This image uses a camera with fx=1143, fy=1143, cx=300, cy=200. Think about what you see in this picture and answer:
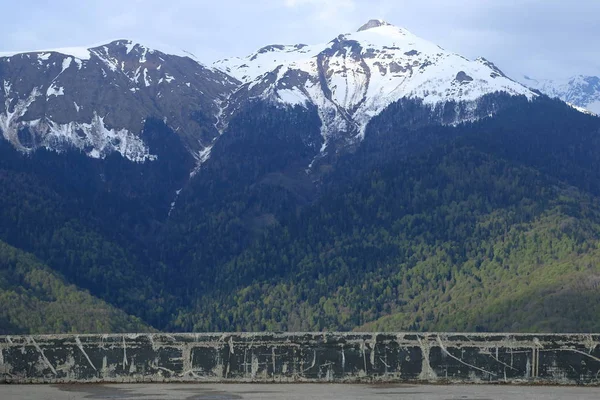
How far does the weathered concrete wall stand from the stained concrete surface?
92 cm

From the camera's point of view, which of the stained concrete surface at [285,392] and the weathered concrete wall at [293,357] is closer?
the stained concrete surface at [285,392]

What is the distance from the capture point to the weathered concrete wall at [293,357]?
32.9m

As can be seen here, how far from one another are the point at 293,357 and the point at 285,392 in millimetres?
3336

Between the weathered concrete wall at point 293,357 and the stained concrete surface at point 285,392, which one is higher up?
the weathered concrete wall at point 293,357

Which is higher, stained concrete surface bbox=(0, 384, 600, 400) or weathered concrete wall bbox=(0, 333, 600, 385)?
weathered concrete wall bbox=(0, 333, 600, 385)

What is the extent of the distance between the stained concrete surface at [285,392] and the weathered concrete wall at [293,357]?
92 centimetres

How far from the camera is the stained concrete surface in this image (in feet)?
94.6

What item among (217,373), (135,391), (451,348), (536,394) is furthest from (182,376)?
(536,394)

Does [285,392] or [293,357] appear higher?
[293,357]

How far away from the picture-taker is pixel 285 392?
30.2m

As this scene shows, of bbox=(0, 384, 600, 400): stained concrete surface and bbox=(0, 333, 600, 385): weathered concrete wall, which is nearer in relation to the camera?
bbox=(0, 384, 600, 400): stained concrete surface

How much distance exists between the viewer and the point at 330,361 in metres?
33.4

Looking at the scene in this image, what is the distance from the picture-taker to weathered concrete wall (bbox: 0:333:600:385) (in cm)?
3294

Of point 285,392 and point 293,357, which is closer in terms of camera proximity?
point 285,392
